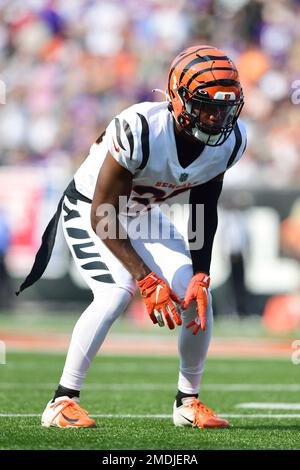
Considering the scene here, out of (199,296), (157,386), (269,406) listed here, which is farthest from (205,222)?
(157,386)

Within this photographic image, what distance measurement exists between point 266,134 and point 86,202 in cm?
799

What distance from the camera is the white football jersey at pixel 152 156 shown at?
12.9 ft

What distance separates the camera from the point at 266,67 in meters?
12.2

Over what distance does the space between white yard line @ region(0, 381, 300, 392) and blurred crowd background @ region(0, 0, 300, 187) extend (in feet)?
19.0

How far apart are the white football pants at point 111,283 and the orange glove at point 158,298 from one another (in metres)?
0.20

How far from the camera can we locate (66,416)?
160 inches

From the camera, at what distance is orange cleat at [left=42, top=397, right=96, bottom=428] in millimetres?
4036

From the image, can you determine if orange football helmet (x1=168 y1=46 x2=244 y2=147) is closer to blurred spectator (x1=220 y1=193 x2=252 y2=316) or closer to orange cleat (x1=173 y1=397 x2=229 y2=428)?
orange cleat (x1=173 y1=397 x2=229 y2=428)

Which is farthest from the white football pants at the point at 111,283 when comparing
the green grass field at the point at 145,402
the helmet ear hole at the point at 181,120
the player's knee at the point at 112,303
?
the helmet ear hole at the point at 181,120

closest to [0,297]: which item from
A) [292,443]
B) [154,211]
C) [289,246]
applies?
[289,246]

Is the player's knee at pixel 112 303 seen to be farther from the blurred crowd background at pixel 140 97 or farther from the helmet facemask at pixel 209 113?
the blurred crowd background at pixel 140 97

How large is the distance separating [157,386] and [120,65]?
24.3 feet

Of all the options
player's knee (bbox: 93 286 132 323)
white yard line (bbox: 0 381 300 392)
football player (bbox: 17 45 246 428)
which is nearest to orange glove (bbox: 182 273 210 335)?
football player (bbox: 17 45 246 428)

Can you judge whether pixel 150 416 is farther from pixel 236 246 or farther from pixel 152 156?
pixel 236 246
